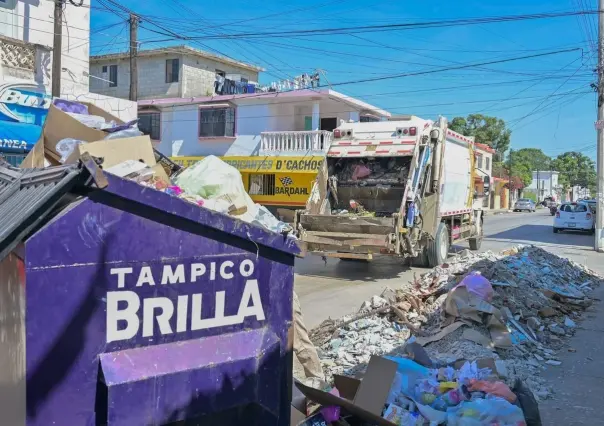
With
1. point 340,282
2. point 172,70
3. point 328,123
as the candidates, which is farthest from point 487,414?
point 172,70

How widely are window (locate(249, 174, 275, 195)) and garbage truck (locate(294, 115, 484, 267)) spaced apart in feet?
33.0

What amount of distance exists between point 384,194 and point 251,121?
40.7ft

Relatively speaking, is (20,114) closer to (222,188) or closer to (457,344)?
(457,344)

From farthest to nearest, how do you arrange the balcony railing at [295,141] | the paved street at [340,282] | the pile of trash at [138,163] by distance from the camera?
the balcony railing at [295,141] < the paved street at [340,282] < the pile of trash at [138,163]

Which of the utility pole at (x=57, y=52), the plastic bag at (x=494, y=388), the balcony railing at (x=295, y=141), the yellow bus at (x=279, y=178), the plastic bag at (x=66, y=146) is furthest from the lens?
the yellow bus at (x=279, y=178)

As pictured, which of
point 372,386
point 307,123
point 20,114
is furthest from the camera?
point 307,123

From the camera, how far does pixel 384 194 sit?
1131 centimetres

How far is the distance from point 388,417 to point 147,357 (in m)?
1.83

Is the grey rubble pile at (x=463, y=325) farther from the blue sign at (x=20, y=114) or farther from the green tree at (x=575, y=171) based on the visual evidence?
the green tree at (x=575, y=171)

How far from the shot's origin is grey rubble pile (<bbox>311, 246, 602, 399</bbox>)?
17.4 ft

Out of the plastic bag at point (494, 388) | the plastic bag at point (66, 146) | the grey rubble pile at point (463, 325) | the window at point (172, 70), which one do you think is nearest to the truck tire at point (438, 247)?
the grey rubble pile at point (463, 325)

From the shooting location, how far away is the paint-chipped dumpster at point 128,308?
6.74 ft

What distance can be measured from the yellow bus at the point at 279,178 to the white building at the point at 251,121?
0.40 m

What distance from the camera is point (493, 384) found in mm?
3752
